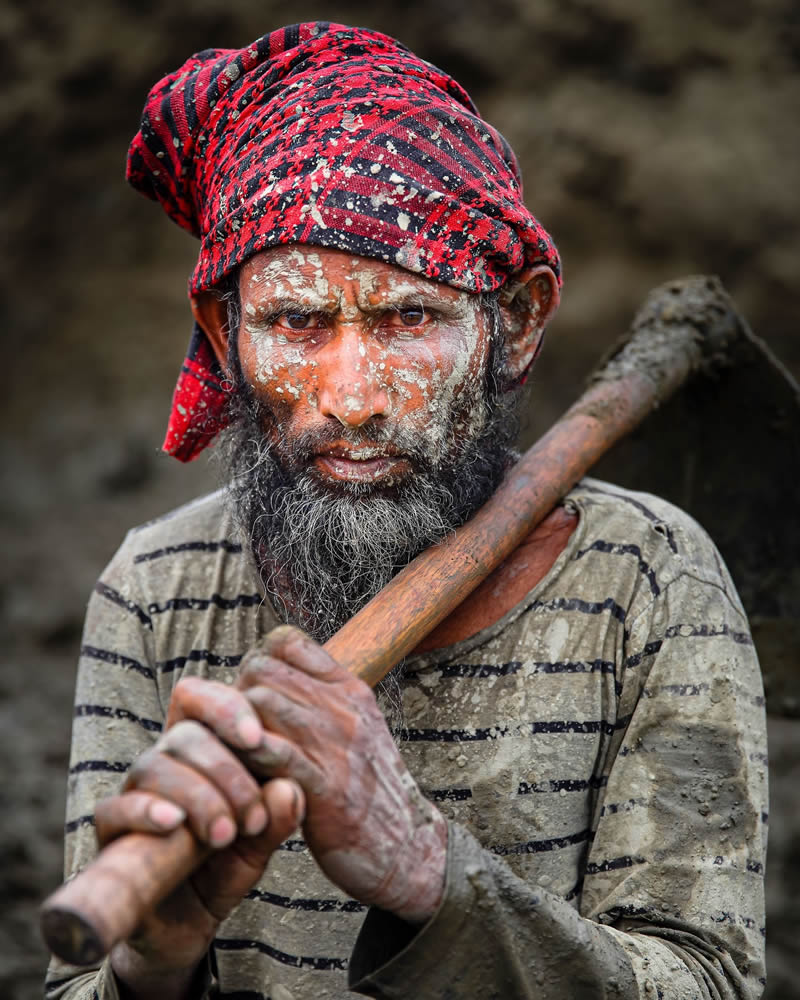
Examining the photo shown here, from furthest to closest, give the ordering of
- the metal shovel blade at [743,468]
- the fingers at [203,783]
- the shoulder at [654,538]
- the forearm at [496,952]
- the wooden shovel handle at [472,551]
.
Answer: the metal shovel blade at [743,468] → the shoulder at [654,538] → the forearm at [496,952] → the fingers at [203,783] → the wooden shovel handle at [472,551]

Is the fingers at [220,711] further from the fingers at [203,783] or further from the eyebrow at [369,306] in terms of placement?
the eyebrow at [369,306]

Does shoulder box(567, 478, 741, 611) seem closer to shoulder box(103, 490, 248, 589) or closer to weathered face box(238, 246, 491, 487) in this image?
weathered face box(238, 246, 491, 487)

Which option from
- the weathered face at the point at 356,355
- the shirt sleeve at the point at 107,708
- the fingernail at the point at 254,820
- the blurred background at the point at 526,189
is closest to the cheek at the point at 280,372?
the weathered face at the point at 356,355

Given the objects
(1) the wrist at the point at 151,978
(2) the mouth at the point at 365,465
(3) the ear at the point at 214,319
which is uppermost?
(3) the ear at the point at 214,319

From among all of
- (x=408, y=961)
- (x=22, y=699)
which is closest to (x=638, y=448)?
(x=408, y=961)

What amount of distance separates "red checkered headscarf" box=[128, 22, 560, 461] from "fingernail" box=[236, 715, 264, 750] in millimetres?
867

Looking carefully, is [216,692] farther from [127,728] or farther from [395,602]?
[127,728]

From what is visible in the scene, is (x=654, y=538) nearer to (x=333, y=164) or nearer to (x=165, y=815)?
(x=333, y=164)

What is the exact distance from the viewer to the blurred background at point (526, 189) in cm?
449

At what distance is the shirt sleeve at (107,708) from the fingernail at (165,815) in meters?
0.89

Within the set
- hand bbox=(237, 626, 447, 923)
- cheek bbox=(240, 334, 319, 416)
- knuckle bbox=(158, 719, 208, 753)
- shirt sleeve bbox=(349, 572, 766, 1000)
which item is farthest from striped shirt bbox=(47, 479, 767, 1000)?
knuckle bbox=(158, 719, 208, 753)

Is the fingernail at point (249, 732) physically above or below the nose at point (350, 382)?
below

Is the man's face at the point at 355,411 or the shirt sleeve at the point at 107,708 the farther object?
the shirt sleeve at the point at 107,708

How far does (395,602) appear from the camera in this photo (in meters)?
1.88
